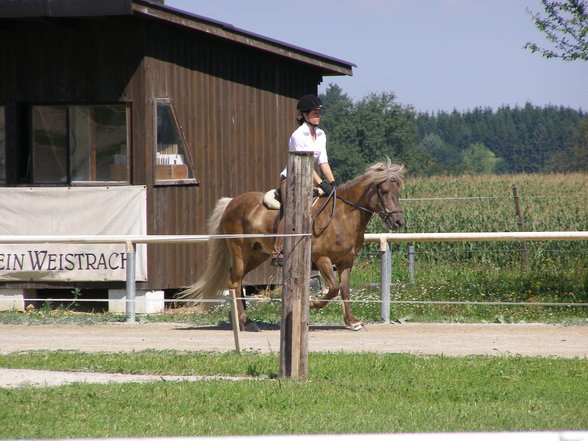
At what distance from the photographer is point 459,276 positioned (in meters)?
18.5

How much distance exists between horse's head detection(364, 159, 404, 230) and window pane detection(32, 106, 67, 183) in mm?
6140

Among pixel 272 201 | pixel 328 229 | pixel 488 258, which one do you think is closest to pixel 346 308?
pixel 328 229

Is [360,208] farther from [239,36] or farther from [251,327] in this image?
[239,36]

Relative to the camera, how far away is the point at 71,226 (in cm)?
1680

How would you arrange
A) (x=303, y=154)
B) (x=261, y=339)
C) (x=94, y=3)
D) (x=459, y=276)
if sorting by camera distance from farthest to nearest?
(x=459, y=276) → (x=94, y=3) → (x=261, y=339) → (x=303, y=154)

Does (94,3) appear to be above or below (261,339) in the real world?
above

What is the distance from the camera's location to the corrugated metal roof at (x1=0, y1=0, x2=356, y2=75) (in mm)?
15344

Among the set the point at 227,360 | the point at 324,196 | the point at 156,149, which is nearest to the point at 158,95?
the point at 156,149

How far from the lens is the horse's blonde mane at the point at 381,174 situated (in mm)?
13180

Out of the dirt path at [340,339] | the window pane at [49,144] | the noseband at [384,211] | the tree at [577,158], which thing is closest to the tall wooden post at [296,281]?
the dirt path at [340,339]

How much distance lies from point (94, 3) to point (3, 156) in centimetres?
351

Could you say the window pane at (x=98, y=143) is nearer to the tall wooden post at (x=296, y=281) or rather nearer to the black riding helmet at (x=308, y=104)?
the black riding helmet at (x=308, y=104)

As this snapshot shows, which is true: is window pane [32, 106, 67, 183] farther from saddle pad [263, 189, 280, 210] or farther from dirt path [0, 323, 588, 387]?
saddle pad [263, 189, 280, 210]

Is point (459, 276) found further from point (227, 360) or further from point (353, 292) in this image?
point (227, 360)
